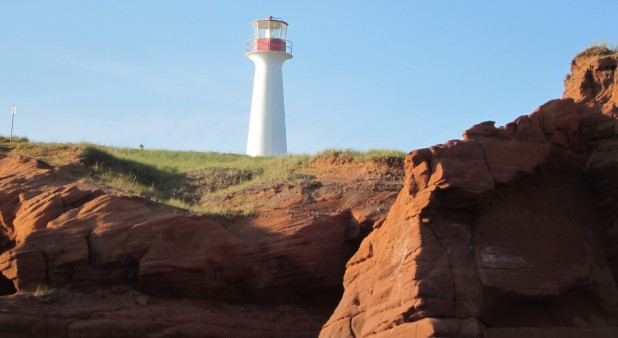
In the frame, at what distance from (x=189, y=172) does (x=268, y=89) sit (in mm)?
15924

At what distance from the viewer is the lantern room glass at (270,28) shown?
166 feet

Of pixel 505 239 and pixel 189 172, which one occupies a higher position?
pixel 189 172

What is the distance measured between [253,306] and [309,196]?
11.7ft

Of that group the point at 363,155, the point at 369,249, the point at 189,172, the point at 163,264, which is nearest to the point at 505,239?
the point at 369,249

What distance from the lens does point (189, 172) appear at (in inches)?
1353

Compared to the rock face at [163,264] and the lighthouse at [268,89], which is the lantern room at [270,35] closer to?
the lighthouse at [268,89]

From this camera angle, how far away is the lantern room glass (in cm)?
5072

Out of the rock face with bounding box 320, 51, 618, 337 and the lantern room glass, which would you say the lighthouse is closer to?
the lantern room glass

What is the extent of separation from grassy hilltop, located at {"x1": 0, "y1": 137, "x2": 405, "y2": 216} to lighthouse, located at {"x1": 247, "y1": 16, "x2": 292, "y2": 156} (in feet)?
38.9

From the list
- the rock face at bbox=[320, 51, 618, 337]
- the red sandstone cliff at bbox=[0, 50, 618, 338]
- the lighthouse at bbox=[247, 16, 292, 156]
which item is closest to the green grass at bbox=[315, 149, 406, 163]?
the red sandstone cliff at bbox=[0, 50, 618, 338]

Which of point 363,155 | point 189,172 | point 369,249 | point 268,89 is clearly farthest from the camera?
point 268,89

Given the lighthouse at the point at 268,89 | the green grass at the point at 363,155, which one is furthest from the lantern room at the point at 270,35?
the green grass at the point at 363,155

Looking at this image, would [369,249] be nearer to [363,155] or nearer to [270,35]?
[363,155]

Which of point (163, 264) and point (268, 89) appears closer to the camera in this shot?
point (163, 264)
